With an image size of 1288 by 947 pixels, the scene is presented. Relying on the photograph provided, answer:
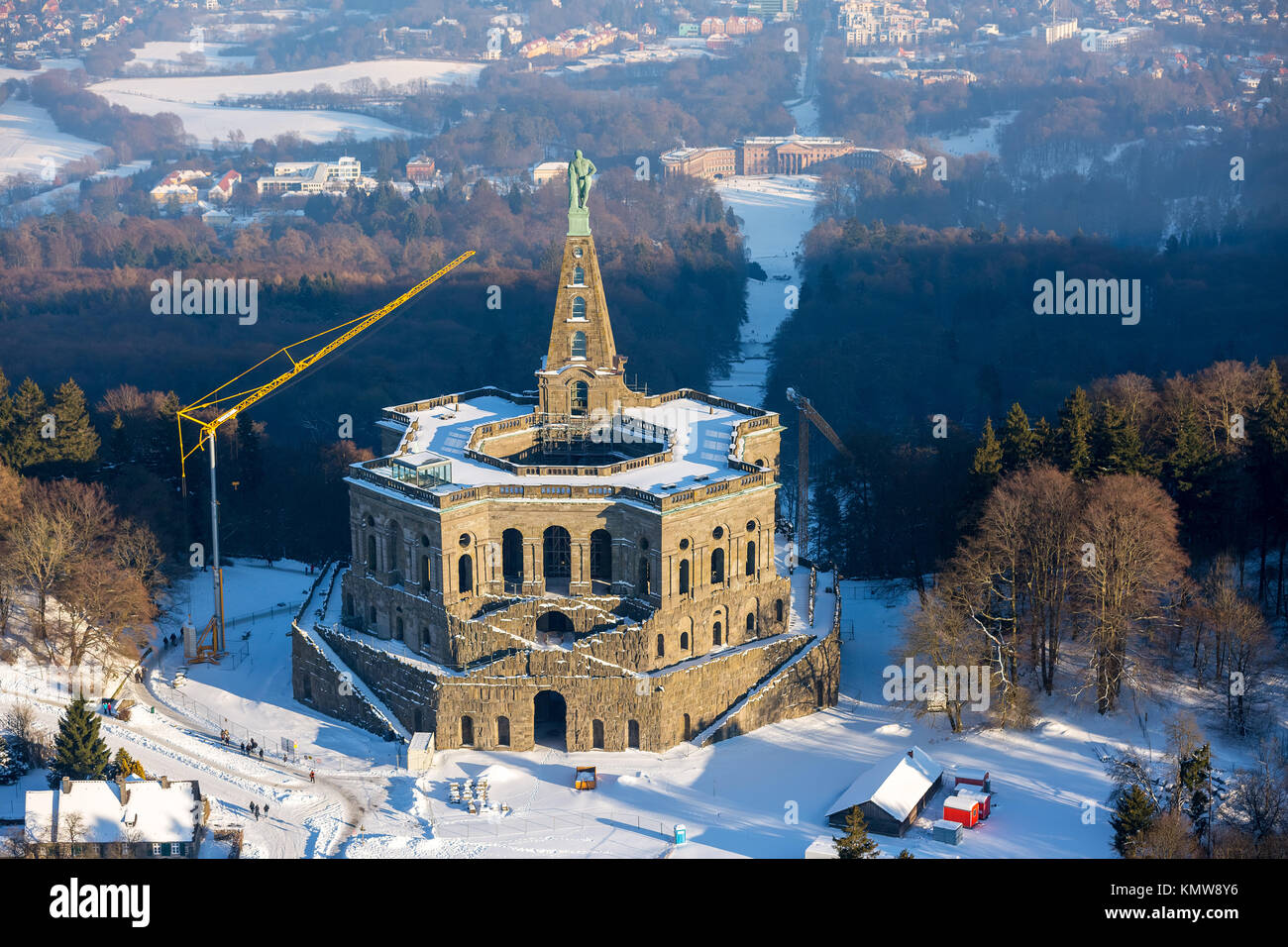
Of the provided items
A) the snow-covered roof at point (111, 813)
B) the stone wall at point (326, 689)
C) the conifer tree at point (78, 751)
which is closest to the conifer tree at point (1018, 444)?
the stone wall at point (326, 689)

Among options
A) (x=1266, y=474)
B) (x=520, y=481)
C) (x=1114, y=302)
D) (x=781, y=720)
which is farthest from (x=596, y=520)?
(x=1114, y=302)

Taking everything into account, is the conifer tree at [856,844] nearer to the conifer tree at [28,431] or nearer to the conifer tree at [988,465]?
the conifer tree at [988,465]

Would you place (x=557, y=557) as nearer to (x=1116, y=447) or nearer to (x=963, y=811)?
(x=963, y=811)

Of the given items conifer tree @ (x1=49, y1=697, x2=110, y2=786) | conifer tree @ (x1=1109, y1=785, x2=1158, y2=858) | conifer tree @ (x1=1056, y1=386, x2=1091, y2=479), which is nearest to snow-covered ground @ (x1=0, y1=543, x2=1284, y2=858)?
conifer tree @ (x1=1109, y1=785, x2=1158, y2=858)

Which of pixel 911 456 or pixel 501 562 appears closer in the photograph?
pixel 501 562

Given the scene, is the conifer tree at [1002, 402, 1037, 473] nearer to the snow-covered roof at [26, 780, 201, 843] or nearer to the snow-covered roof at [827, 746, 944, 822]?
the snow-covered roof at [827, 746, 944, 822]

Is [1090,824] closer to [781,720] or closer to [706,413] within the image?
[781,720]
